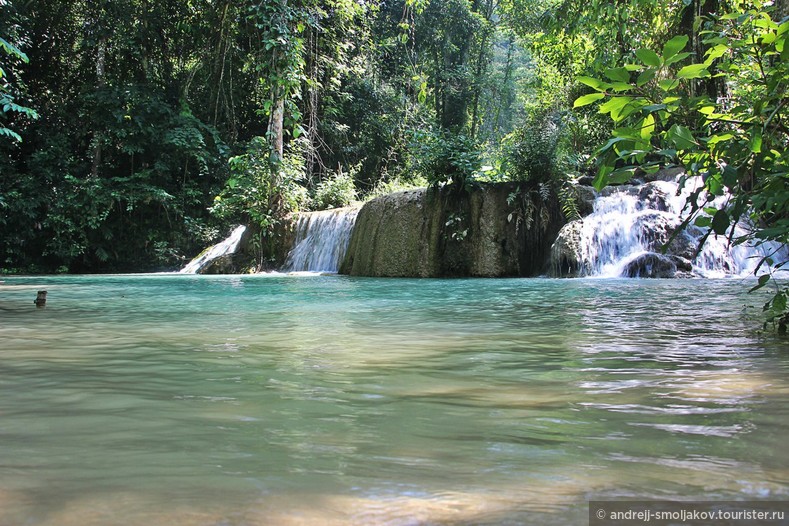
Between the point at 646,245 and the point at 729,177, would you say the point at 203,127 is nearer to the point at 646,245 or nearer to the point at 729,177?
the point at 646,245

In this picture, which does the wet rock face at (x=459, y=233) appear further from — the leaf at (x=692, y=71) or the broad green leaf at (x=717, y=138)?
the leaf at (x=692, y=71)

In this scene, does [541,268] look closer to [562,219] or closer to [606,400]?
[562,219]

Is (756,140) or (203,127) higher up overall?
(203,127)

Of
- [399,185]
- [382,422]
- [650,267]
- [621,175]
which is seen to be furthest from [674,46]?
[399,185]

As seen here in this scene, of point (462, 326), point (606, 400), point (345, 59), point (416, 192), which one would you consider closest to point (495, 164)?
point (416, 192)

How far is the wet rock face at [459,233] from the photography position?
12328 mm

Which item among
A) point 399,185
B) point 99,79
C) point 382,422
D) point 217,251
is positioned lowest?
point 382,422

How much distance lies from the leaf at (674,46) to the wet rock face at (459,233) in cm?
991

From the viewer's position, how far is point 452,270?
12742 mm

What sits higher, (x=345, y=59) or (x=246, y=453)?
(x=345, y=59)

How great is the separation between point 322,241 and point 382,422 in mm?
13251

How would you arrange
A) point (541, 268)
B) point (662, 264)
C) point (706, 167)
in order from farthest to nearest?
point (541, 268) → point (662, 264) → point (706, 167)

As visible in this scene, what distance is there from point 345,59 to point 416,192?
8.46 meters

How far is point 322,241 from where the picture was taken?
1509cm
